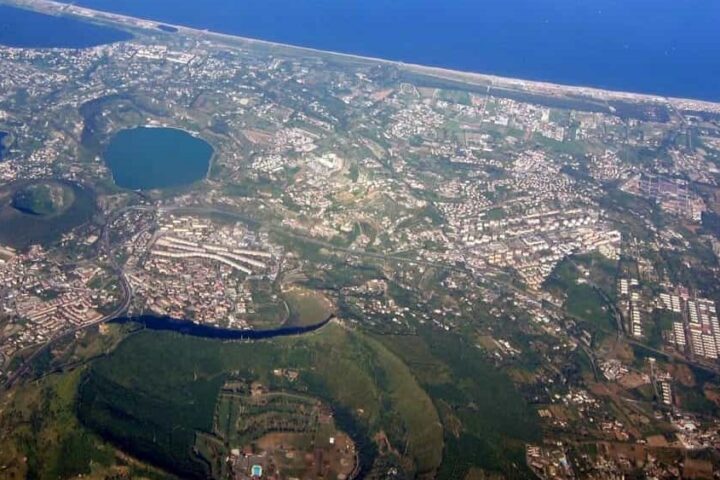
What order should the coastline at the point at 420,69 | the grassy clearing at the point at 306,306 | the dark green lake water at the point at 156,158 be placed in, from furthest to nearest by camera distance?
the coastline at the point at 420,69 → the dark green lake water at the point at 156,158 → the grassy clearing at the point at 306,306

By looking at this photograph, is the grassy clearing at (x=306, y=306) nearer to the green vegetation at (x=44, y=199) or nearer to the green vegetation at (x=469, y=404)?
the green vegetation at (x=469, y=404)

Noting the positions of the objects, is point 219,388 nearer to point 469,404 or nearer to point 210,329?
point 210,329

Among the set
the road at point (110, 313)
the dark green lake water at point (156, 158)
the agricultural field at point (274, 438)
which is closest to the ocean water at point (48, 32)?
the dark green lake water at point (156, 158)

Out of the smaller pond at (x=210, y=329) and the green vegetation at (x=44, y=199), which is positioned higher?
the green vegetation at (x=44, y=199)

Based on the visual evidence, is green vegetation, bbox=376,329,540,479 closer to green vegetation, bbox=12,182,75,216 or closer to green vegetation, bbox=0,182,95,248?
green vegetation, bbox=0,182,95,248

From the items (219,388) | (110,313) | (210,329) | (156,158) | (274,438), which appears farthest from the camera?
(156,158)

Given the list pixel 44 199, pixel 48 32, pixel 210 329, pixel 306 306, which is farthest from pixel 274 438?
pixel 48 32
